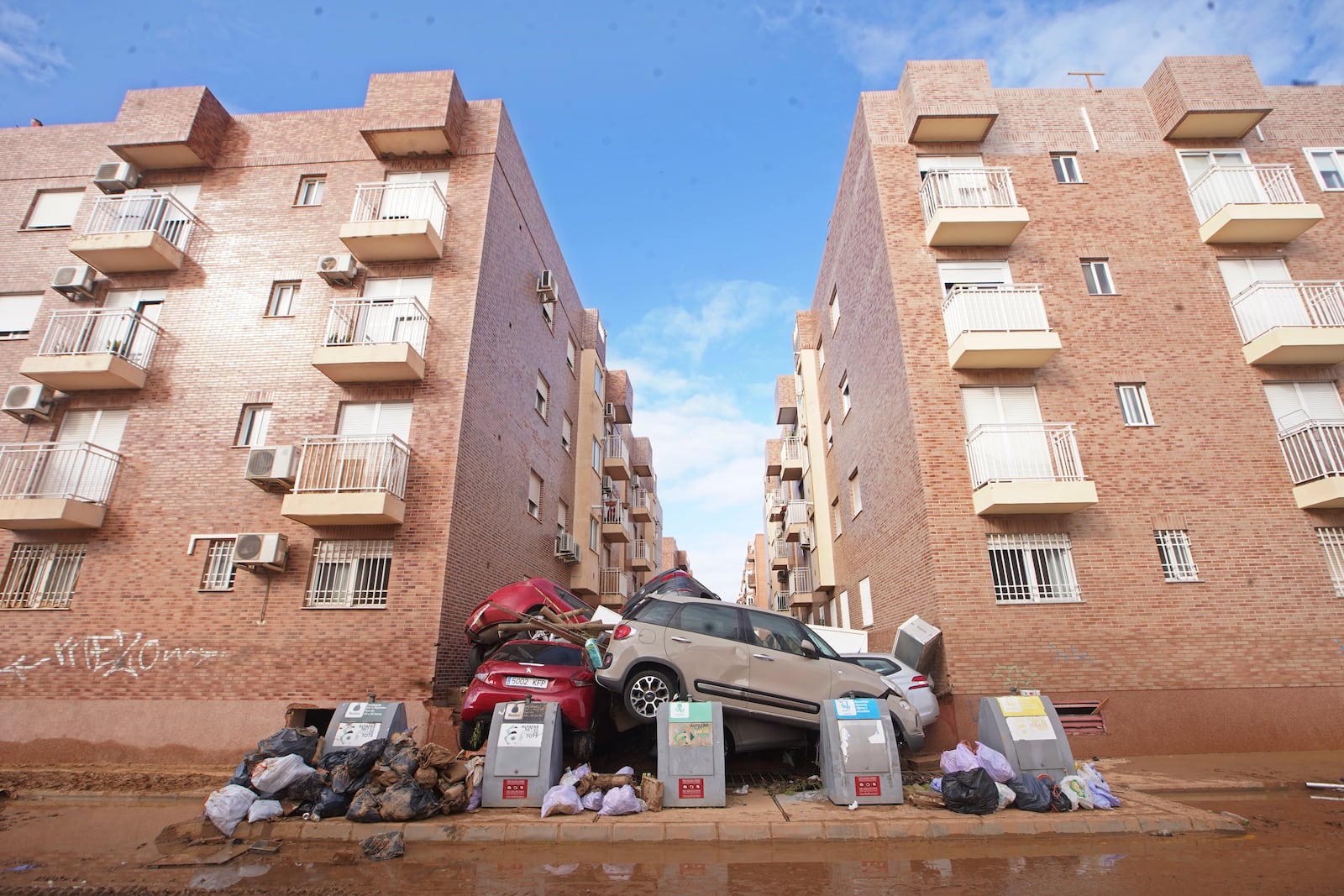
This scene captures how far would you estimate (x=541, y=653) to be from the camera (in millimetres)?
8617

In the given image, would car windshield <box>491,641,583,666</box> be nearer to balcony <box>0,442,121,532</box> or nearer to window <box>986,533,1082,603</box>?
window <box>986,533,1082,603</box>

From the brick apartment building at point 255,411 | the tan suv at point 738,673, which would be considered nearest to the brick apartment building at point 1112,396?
the tan suv at point 738,673

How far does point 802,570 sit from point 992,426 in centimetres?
1392

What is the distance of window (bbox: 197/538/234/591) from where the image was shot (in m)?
11.1

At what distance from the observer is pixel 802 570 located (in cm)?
2441

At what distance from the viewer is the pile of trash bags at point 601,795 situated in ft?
20.5

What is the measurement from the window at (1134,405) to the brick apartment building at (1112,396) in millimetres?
44

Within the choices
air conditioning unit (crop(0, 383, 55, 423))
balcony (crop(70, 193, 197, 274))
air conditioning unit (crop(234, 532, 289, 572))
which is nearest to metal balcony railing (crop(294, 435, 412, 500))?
air conditioning unit (crop(234, 532, 289, 572))

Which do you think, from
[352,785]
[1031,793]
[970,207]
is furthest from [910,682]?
[970,207]

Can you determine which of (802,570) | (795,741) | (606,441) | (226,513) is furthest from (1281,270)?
(226,513)

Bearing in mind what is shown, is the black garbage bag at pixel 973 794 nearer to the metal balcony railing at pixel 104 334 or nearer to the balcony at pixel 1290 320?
the balcony at pixel 1290 320

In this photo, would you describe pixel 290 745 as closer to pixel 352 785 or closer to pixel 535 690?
pixel 352 785

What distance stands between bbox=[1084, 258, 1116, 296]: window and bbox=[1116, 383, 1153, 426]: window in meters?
1.99

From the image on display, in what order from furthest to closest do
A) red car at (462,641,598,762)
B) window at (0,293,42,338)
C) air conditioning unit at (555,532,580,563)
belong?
air conditioning unit at (555,532,580,563)
window at (0,293,42,338)
red car at (462,641,598,762)
